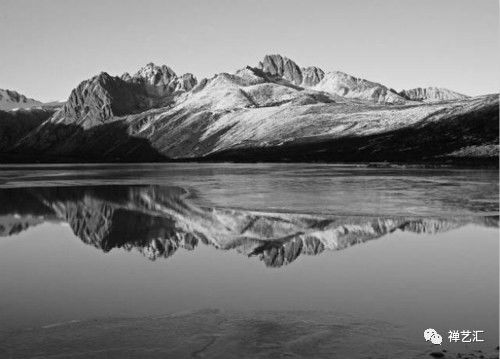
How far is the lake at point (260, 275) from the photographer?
57.1ft

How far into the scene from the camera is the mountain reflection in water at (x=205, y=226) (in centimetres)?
3338

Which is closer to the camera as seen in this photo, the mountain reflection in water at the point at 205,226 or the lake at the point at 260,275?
the lake at the point at 260,275

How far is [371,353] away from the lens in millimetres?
15445

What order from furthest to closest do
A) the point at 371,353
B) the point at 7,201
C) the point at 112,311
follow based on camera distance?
1. the point at 7,201
2. the point at 112,311
3. the point at 371,353

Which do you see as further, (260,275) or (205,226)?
(205,226)

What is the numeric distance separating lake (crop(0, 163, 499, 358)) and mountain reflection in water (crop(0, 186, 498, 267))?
0.47ft

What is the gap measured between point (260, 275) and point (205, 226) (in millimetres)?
16384

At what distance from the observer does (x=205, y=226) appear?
137ft

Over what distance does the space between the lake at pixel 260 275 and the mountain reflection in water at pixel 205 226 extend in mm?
143

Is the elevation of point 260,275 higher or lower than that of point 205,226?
lower

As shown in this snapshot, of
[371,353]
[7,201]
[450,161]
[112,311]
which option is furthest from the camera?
[450,161]

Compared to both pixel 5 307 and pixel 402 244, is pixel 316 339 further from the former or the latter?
pixel 402 244

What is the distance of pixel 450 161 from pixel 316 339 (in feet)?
489

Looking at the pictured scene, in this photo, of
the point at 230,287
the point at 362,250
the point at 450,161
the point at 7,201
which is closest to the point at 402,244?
the point at 362,250
